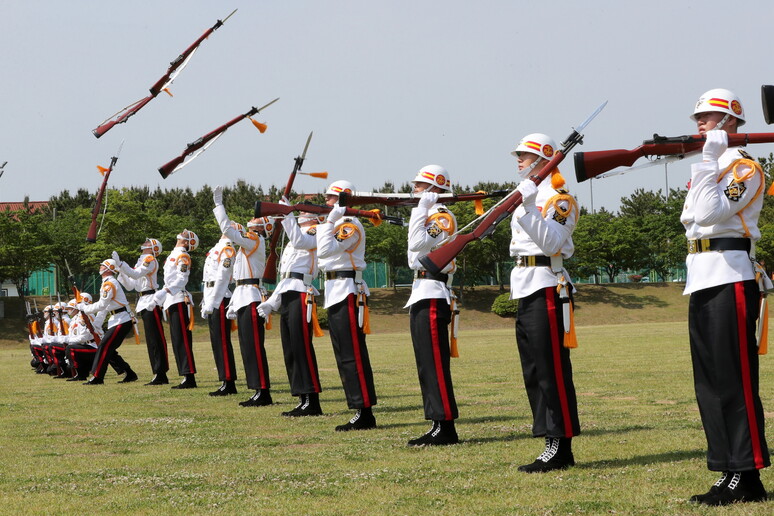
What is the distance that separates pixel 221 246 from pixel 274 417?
14.0 ft

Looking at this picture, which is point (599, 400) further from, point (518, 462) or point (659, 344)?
point (659, 344)

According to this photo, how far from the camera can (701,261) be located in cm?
628

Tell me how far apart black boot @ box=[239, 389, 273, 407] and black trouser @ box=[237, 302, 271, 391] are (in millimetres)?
73

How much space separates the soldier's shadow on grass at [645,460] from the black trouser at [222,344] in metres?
8.61

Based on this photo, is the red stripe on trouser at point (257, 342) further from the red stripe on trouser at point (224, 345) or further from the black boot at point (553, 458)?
the black boot at point (553, 458)

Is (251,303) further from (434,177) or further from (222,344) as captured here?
(434,177)

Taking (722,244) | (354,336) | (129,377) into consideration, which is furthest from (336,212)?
(129,377)

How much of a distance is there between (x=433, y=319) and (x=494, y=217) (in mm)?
1810

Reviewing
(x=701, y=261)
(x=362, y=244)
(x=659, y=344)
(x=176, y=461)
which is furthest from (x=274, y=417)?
(x=659, y=344)

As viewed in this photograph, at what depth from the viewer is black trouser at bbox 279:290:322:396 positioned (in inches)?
474

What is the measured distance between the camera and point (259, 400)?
1346cm

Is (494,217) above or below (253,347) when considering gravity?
above

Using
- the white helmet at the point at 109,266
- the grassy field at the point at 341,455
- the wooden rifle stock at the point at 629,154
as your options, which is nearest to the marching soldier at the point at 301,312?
the grassy field at the point at 341,455

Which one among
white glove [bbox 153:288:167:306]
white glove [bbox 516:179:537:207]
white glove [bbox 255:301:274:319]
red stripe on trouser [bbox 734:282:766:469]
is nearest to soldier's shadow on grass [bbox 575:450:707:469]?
red stripe on trouser [bbox 734:282:766:469]
